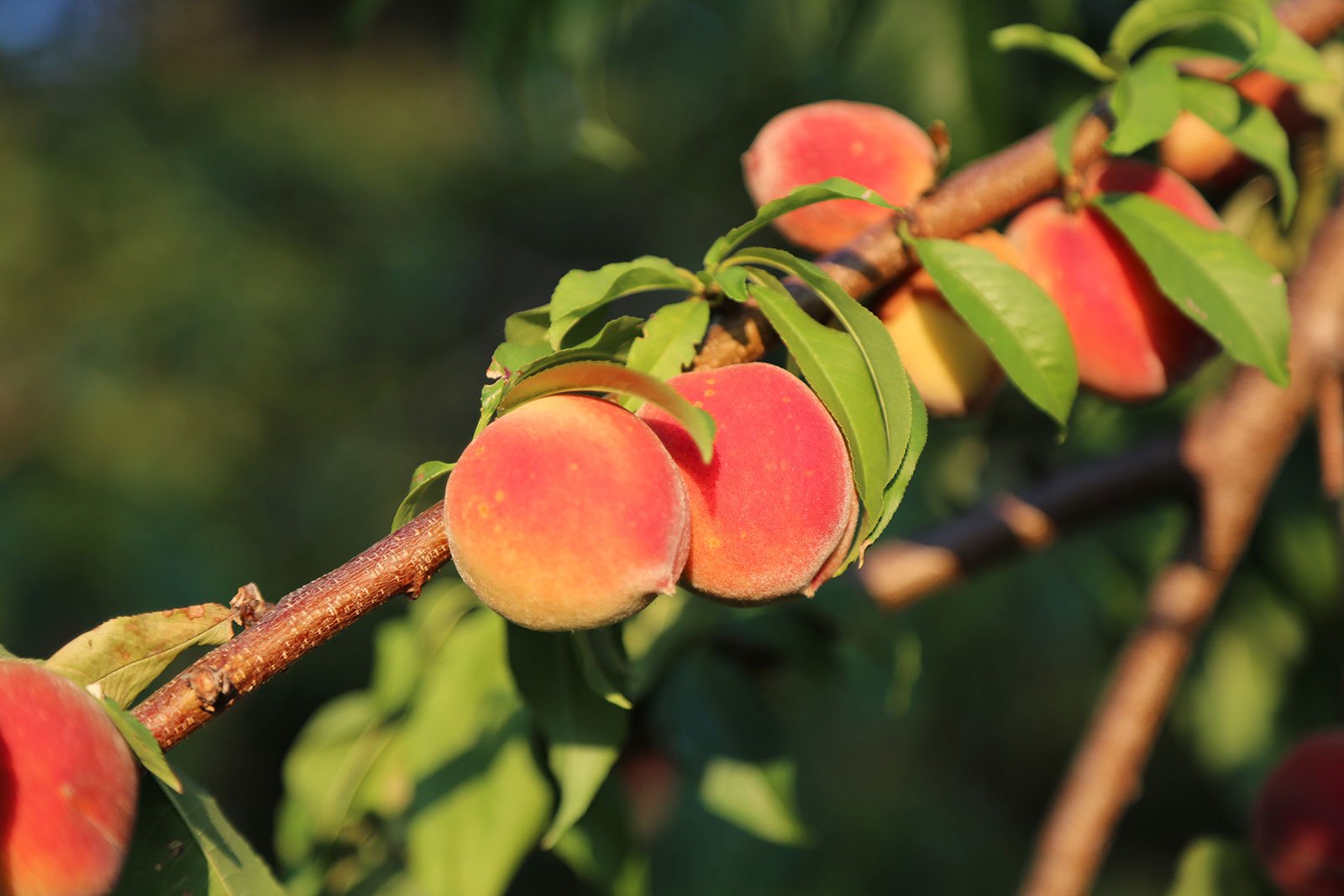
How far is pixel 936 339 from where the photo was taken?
0.61 meters

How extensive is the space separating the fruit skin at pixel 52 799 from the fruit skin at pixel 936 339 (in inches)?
16.3

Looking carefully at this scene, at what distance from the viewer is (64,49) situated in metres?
3.88

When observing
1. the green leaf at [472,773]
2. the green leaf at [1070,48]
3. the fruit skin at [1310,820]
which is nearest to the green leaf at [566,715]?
the green leaf at [472,773]

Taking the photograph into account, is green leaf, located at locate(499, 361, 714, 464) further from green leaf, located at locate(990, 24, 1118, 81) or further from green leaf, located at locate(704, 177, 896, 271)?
green leaf, located at locate(990, 24, 1118, 81)

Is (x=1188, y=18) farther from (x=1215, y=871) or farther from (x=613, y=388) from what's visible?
(x=1215, y=871)

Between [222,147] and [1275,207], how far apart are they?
11.8ft

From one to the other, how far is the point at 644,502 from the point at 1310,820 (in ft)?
2.20

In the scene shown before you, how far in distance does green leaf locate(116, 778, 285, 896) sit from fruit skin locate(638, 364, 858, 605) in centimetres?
21

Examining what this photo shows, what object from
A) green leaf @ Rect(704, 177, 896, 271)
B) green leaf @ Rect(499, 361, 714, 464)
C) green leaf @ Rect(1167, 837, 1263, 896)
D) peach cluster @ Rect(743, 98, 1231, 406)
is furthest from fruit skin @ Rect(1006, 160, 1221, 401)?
green leaf @ Rect(1167, 837, 1263, 896)

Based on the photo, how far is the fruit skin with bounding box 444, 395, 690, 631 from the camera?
42 cm

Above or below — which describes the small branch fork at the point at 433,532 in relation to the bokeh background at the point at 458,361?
above

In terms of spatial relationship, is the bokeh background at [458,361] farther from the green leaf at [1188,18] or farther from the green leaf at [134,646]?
the green leaf at [134,646]

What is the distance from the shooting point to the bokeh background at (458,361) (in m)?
1.03

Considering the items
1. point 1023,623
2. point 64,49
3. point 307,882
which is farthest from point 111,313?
point 307,882
